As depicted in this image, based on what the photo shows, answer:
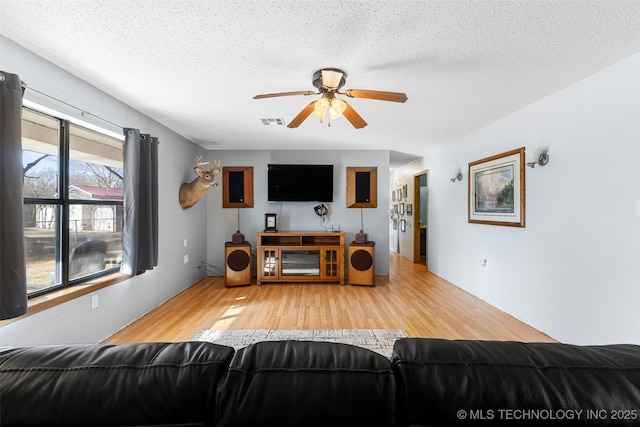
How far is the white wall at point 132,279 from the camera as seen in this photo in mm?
1773

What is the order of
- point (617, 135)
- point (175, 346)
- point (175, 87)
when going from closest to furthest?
point (175, 346) < point (617, 135) < point (175, 87)

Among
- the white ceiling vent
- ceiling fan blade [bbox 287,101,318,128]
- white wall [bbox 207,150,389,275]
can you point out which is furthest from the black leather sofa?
white wall [bbox 207,150,389,275]

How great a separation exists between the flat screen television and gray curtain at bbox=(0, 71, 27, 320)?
309 cm

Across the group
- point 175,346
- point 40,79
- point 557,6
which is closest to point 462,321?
point 557,6

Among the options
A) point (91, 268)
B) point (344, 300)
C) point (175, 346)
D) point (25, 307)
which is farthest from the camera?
point (344, 300)

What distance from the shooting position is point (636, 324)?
183cm

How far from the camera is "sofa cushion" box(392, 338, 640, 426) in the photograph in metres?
0.58

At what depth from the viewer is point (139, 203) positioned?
8.80 ft

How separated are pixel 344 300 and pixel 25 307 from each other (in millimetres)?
2912

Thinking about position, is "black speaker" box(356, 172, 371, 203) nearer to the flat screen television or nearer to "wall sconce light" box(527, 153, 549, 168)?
the flat screen television

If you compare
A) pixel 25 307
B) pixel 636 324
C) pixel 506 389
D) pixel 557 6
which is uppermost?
pixel 557 6

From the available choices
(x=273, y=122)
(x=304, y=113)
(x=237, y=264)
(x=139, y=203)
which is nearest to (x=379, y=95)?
(x=304, y=113)

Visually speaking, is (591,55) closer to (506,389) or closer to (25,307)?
(506,389)

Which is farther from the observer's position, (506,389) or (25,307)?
(25,307)
